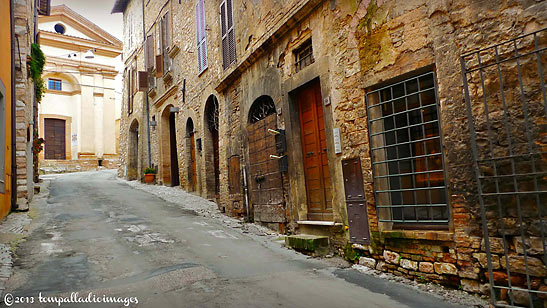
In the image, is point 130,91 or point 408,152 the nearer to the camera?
point 408,152

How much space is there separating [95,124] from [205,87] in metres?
17.9

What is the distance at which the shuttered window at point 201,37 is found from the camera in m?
11.9

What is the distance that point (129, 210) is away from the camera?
379 inches

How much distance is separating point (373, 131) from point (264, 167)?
10.2ft

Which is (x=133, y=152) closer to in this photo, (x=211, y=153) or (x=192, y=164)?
(x=192, y=164)

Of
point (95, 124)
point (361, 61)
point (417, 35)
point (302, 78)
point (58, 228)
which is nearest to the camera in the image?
point (417, 35)

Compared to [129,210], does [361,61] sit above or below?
above

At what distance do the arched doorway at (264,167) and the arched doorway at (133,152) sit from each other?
511 inches

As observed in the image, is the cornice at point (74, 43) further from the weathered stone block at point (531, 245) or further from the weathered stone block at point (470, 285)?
the weathered stone block at point (531, 245)

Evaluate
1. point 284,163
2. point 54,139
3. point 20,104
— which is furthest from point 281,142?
point 54,139

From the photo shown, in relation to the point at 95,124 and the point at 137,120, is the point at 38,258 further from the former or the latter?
the point at 95,124

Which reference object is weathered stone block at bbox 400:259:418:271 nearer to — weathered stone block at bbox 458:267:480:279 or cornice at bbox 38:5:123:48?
weathered stone block at bbox 458:267:480:279

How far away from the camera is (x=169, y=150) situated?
53.8 ft

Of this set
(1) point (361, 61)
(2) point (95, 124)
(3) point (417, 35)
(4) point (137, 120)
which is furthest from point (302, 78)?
(2) point (95, 124)
